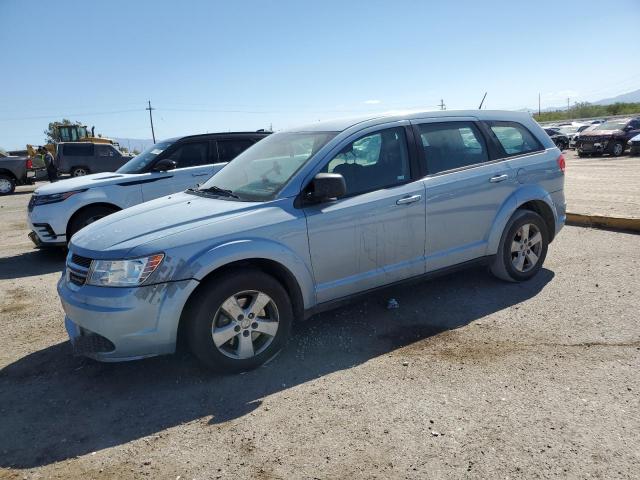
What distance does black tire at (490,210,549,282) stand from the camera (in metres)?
4.75

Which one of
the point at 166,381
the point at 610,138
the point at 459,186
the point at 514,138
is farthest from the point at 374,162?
the point at 610,138

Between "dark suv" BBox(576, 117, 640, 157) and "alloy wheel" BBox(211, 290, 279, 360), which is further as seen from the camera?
"dark suv" BBox(576, 117, 640, 157)

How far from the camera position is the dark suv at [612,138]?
21.1 m

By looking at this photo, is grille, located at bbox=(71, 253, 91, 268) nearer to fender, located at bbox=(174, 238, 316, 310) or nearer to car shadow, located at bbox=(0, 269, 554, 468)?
fender, located at bbox=(174, 238, 316, 310)

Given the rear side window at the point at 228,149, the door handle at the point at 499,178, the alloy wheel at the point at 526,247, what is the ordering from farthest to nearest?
the rear side window at the point at 228,149 → the alloy wheel at the point at 526,247 → the door handle at the point at 499,178

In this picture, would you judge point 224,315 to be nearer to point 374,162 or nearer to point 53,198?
point 374,162

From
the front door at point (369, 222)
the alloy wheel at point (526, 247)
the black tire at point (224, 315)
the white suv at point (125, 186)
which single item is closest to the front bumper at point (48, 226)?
the white suv at point (125, 186)

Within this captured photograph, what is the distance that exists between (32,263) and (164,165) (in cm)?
246

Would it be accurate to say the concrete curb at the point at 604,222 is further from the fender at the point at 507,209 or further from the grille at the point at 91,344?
the grille at the point at 91,344

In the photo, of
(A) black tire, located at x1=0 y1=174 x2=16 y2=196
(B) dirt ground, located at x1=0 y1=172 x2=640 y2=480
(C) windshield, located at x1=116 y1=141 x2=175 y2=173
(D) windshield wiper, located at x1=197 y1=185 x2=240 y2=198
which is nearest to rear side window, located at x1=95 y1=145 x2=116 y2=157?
(A) black tire, located at x1=0 y1=174 x2=16 y2=196

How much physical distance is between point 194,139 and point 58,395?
204 inches

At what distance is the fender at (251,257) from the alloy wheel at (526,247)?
239 cm

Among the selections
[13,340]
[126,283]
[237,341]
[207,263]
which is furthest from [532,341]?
[13,340]

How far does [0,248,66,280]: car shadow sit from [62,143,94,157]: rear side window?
15067 millimetres
